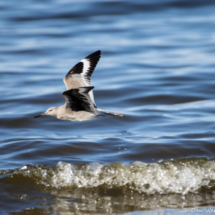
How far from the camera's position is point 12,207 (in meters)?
4.69

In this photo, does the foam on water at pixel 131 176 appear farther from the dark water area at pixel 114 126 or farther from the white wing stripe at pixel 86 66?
the white wing stripe at pixel 86 66

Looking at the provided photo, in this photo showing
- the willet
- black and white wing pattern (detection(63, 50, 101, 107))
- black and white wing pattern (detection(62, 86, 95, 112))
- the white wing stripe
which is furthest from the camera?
the white wing stripe

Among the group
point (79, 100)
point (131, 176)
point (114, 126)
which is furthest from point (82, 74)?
point (114, 126)

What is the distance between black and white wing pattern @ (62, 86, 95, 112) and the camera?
471 cm

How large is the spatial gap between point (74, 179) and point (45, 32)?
1311 centimetres

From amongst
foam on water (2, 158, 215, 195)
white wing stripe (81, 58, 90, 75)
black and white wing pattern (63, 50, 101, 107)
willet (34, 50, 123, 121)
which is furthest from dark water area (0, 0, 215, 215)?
white wing stripe (81, 58, 90, 75)

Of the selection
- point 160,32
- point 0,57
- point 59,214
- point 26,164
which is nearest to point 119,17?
point 160,32

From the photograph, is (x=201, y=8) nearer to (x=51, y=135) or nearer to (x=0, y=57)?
(x=0, y=57)

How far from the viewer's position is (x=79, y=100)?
16.8ft

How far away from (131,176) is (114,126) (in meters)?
→ 2.63

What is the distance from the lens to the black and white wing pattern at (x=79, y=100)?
4.71 meters

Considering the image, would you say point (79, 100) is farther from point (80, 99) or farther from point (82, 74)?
point (82, 74)

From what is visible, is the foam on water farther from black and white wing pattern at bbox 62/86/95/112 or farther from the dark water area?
black and white wing pattern at bbox 62/86/95/112

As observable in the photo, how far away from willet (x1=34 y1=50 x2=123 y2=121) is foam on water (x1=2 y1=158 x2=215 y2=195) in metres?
Result: 0.77
